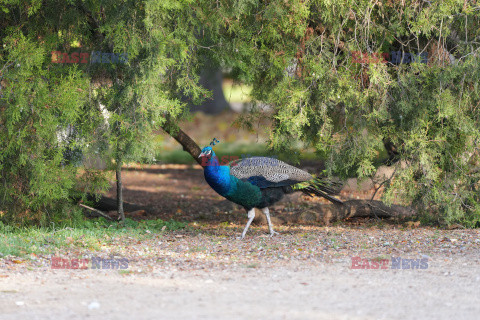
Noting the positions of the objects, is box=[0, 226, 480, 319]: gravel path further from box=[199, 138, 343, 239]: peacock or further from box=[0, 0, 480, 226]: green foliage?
box=[0, 0, 480, 226]: green foliage

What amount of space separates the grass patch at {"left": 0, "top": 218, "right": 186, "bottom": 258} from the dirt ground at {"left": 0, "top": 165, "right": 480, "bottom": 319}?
0.21 m

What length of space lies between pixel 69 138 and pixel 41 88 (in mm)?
856

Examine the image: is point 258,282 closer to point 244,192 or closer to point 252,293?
point 252,293

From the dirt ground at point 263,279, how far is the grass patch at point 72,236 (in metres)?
0.21

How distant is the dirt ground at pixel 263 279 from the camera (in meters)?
4.51

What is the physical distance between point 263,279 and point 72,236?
2667mm

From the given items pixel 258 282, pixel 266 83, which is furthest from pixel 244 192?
pixel 258 282

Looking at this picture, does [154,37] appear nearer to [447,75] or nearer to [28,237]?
[28,237]

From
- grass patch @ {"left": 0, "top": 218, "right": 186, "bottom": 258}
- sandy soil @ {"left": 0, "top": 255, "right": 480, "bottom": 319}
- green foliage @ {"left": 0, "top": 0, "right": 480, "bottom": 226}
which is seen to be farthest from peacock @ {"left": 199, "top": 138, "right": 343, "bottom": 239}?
sandy soil @ {"left": 0, "top": 255, "right": 480, "bottom": 319}

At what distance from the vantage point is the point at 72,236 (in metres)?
7.06

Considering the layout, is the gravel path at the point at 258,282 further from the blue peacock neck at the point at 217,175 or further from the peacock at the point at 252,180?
the blue peacock neck at the point at 217,175

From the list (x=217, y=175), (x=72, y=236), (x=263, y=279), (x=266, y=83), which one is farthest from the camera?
(x=266, y=83)

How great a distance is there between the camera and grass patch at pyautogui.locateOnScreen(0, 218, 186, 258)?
257 inches

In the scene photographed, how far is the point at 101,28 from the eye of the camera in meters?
7.17
